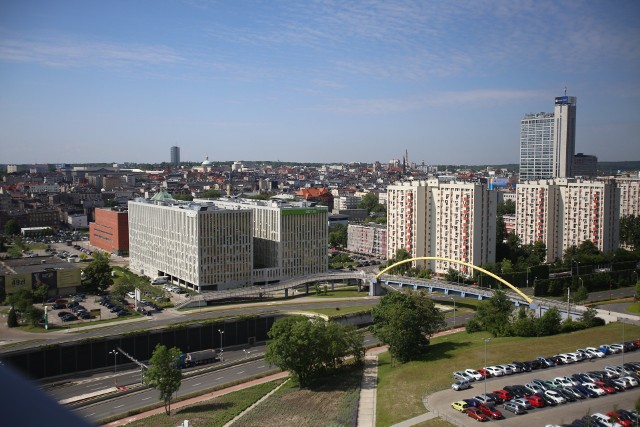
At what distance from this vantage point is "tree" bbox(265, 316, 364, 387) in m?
11.8

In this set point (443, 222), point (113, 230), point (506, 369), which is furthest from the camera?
point (113, 230)

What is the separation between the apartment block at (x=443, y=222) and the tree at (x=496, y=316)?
263 inches

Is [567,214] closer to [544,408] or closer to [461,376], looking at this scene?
[461,376]

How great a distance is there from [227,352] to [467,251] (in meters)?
10.5

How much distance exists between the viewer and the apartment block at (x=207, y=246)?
64.7ft

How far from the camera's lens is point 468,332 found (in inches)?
579

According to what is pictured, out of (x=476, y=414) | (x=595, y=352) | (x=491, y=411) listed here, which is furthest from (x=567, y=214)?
(x=476, y=414)

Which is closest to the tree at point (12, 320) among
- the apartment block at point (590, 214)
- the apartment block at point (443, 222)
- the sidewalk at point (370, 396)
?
the sidewalk at point (370, 396)

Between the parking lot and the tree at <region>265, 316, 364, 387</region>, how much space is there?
285 cm

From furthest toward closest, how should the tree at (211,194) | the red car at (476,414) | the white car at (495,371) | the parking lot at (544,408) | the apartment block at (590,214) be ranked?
1. the tree at (211,194)
2. the apartment block at (590,214)
3. the white car at (495,371)
4. the red car at (476,414)
5. the parking lot at (544,408)

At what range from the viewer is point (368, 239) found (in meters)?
30.0

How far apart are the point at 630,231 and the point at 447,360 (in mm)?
19495

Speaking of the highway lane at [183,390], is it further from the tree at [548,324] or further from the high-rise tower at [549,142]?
the high-rise tower at [549,142]

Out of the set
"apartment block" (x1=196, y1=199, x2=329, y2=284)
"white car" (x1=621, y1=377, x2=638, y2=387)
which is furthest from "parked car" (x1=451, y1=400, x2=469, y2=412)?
"apartment block" (x1=196, y1=199, x2=329, y2=284)
